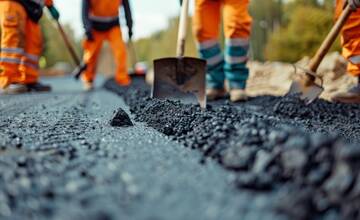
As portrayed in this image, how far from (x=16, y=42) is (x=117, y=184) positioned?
374 cm

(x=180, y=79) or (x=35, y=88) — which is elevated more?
(x=180, y=79)

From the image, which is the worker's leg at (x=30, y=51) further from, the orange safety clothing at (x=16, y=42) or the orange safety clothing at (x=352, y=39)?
the orange safety clothing at (x=352, y=39)

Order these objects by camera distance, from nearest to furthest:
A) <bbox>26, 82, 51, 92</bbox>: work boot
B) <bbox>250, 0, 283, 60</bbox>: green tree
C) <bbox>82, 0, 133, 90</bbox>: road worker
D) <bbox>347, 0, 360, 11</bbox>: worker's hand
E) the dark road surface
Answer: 1. the dark road surface
2. <bbox>347, 0, 360, 11</bbox>: worker's hand
3. <bbox>26, 82, 51, 92</bbox>: work boot
4. <bbox>82, 0, 133, 90</bbox>: road worker
5. <bbox>250, 0, 283, 60</bbox>: green tree

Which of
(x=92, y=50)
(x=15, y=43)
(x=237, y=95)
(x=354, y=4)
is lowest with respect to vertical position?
(x=237, y=95)

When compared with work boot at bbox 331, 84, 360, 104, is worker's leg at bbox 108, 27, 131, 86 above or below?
above

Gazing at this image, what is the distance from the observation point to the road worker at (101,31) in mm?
5487

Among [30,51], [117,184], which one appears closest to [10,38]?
[30,51]

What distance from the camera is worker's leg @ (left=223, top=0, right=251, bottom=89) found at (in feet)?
10.2

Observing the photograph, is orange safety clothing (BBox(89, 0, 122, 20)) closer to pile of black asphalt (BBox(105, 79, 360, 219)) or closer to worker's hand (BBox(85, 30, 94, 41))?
worker's hand (BBox(85, 30, 94, 41))

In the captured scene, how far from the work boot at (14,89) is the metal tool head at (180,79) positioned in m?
2.54

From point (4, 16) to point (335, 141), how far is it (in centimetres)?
401

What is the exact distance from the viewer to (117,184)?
0.92 meters

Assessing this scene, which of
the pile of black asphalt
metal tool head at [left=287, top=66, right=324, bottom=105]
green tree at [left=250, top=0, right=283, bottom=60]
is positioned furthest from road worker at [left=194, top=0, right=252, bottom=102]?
green tree at [left=250, top=0, right=283, bottom=60]

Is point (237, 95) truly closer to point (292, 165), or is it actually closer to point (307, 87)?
point (307, 87)
